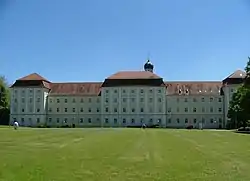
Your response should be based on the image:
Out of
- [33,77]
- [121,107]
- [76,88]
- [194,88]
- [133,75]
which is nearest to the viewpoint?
[121,107]

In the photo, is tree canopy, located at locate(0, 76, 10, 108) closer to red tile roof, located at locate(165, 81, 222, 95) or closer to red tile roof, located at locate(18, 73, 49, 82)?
red tile roof, located at locate(18, 73, 49, 82)

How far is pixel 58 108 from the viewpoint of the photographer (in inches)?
5610

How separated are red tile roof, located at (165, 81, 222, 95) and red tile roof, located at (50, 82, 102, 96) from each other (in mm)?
23735

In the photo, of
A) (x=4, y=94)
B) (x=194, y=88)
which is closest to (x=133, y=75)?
(x=194, y=88)

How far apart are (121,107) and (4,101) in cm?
3501

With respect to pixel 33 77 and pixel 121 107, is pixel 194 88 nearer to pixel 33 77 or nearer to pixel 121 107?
pixel 121 107

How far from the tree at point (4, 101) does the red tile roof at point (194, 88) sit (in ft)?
165

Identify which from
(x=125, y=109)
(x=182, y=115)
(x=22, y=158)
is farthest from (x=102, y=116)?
(x=22, y=158)

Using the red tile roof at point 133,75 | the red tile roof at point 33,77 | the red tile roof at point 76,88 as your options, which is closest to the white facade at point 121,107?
the red tile roof at point 76,88

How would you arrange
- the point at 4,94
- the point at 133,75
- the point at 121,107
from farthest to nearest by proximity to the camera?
the point at 133,75 < the point at 121,107 < the point at 4,94

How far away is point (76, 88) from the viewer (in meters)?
147

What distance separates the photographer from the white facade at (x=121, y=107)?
136 metres

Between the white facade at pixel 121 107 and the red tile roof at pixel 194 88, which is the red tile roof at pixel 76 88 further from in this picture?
the red tile roof at pixel 194 88

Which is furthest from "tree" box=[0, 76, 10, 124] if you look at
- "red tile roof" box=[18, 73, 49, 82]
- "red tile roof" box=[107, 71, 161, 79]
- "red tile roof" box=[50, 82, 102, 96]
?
"red tile roof" box=[107, 71, 161, 79]
